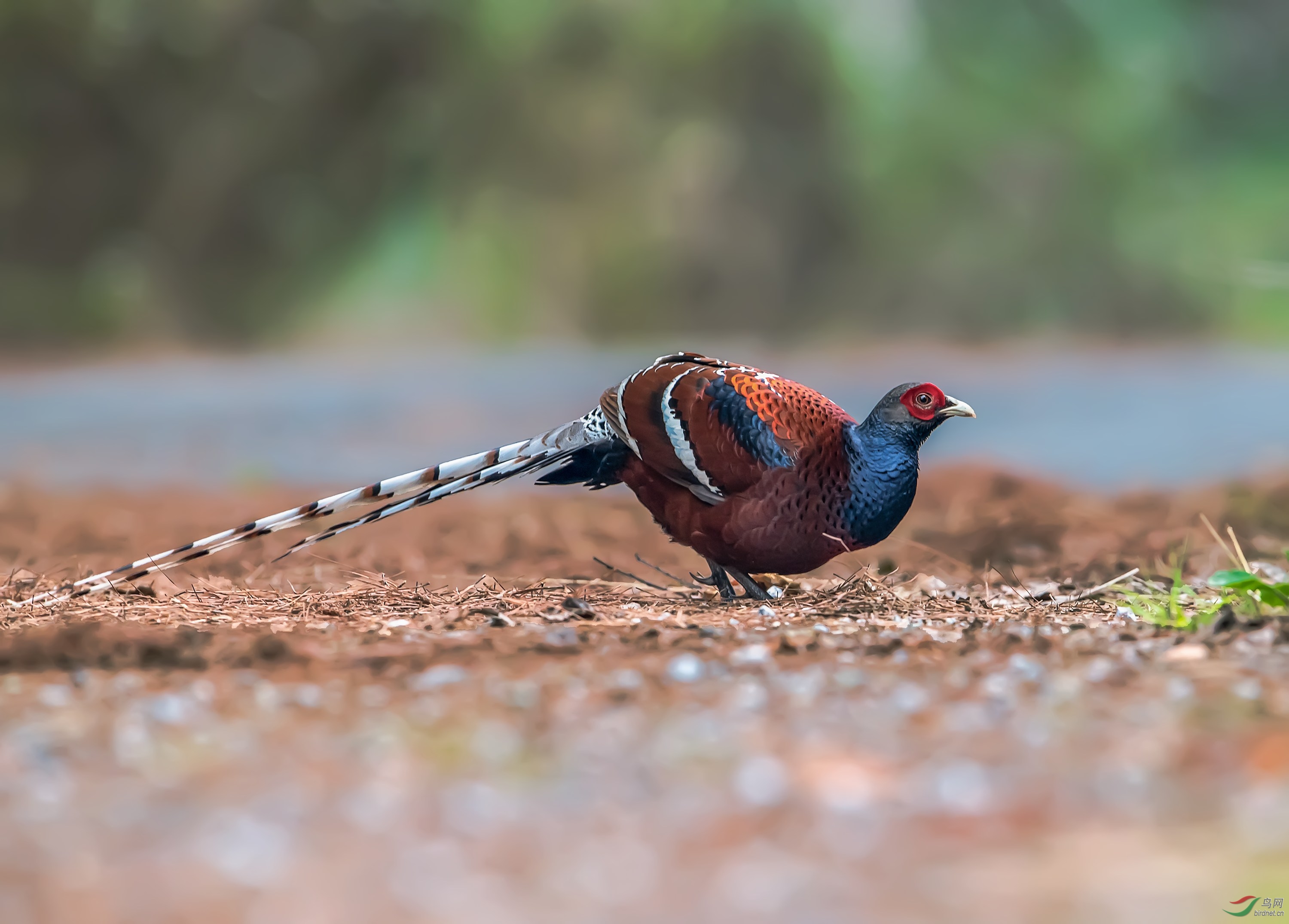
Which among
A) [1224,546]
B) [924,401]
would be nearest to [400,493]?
[924,401]

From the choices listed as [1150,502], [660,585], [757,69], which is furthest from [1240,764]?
[757,69]

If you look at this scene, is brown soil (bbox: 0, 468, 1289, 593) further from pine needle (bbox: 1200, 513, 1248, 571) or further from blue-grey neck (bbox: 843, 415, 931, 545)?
blue-grey neck (bbox: 843, 415, 931, 545)

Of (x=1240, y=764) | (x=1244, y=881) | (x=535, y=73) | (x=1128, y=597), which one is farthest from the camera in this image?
(x=535, y=73)

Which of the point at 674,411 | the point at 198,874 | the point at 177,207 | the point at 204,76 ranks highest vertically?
the point at 204,76

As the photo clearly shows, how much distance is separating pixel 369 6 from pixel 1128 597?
15.5 meters

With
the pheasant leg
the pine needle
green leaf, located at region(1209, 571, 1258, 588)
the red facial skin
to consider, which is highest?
the red facial skin

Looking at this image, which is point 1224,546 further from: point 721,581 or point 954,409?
point 721,581

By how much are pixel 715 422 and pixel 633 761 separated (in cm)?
223

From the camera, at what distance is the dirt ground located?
1.99 metres

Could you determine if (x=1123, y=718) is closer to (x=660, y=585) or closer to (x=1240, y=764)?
(x=1240, y=764)

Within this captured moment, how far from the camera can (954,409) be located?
15.5 ft

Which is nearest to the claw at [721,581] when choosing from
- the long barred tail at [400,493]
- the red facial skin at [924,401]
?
the long barred tail at [400,493]

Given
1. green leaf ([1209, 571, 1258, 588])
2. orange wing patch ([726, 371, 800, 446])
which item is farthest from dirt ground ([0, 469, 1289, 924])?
orange wing patch ([726, 371, 800, 446])

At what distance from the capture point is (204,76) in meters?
17.1
